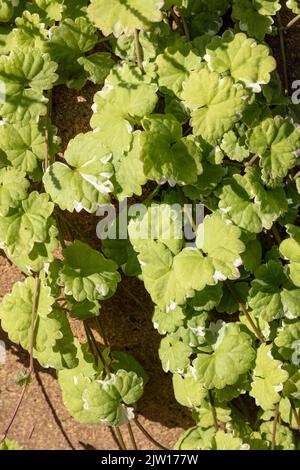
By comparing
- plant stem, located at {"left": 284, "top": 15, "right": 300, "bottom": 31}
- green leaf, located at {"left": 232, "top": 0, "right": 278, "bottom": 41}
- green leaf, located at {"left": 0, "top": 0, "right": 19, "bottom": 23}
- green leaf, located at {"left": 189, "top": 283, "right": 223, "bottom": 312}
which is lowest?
green leaf, located at {"left": 189, "top": 283, "right": 223, "bottom": 312}

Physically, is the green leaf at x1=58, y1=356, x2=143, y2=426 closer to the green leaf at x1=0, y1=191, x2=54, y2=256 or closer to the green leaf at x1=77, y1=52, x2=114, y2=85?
the green leaf at x1=0, y1=191, x2=54, y2=256

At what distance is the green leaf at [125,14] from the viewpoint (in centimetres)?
130

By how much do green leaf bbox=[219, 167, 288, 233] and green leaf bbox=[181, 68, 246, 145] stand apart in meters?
0.15

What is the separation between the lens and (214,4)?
150 cm

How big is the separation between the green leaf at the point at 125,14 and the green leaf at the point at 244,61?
19cm

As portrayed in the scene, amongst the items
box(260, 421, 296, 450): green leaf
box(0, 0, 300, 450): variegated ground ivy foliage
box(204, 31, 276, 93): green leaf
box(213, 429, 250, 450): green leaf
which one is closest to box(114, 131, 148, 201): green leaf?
box(0, 0, 300, 450): variegated ground ivy foliage

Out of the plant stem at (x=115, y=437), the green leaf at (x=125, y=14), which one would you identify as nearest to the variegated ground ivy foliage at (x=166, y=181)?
the green leaf at (x=125, y=14)

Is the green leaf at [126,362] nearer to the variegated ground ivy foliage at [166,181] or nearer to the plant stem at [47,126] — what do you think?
the variegated ground ivy foliage at [166,181]

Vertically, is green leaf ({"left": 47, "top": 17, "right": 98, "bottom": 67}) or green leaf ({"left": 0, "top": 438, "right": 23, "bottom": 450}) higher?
green leaf ({"left": 47, "top": 17, "right": 98, "bottom": 67})

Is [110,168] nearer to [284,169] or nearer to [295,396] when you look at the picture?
[284,169]

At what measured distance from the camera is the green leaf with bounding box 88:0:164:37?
4.26 ft

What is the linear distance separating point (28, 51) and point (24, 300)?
0.61m

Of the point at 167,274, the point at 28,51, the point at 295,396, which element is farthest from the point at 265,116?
the point at 295,396
